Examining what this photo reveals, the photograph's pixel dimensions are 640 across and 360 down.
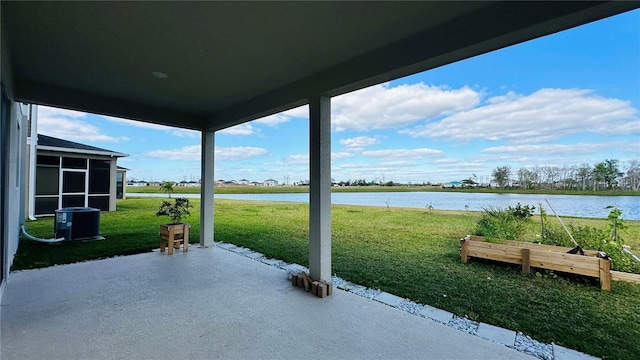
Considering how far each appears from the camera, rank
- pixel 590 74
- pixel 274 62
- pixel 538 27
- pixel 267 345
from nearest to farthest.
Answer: pixel 538 27
pixel 267 345
pixel 274 62
pixel 590 74

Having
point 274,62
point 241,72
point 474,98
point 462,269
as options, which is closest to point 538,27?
point 274,62

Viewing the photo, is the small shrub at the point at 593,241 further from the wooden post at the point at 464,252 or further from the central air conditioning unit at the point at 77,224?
the central air conditioning unit at the point at 77,224

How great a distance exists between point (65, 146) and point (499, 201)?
39.7 ft

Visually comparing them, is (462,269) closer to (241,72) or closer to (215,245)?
(241,72)

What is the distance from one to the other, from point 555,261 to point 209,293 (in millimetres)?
4231

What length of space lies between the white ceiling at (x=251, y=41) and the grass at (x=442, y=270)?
237 centimetres

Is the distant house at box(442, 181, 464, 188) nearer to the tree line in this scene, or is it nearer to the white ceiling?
the tree line

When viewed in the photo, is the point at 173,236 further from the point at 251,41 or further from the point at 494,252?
the point at 494,252

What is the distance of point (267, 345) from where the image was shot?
6.71ft

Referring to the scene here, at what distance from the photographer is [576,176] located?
4082mm

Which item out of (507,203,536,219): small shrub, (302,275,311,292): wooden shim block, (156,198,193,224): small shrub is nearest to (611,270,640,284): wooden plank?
(507,203,536,219): small shrub

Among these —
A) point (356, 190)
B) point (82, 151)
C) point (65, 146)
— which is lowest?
point (356, 190)

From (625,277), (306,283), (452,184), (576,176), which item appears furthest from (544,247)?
(306,283)

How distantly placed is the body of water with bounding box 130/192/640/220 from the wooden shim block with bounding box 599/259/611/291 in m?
0.89
